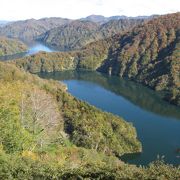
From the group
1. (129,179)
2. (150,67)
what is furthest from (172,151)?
(150,67)

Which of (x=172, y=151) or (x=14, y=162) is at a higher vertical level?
(x=14, y=162)

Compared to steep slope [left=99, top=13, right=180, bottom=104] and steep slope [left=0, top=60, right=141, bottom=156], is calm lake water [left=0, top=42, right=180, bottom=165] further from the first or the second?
steep slope [left=99, top=13, right=180, bottom=104]

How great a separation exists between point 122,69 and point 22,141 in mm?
159489

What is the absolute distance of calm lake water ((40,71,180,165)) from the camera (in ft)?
254

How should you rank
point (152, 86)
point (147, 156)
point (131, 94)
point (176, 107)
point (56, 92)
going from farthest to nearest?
1. point (152, 86)
2. point (131, 94)
3. point (176, 107)
4. point (56, 92)
5. point (147, 156)

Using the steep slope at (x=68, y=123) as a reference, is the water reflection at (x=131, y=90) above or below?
below

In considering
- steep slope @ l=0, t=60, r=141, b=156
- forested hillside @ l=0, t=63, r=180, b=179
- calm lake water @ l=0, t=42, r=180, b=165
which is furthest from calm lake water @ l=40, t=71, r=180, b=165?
forested hillside @ l=0, t=63, r=180, b=179

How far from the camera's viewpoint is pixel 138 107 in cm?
12050

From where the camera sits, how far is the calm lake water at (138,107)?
77500 millimetres

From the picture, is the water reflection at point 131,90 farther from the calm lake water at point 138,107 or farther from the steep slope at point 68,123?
the steep slope at point 68,123

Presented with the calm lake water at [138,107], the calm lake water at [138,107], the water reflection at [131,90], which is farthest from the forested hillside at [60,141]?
the water reflection at [131,90]

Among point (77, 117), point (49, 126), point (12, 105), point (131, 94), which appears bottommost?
point (131, 94)

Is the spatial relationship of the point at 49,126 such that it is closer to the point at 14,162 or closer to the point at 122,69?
the point at 14,162

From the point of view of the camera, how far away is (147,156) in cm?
7425
